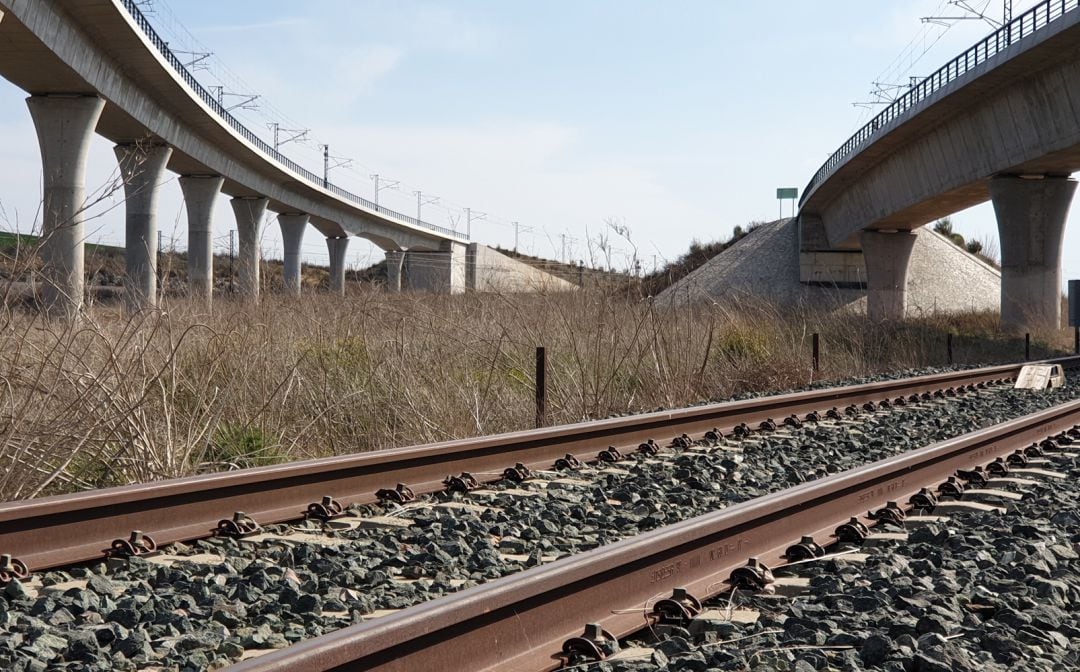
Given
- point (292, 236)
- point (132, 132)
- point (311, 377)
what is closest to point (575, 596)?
point (311, 377)

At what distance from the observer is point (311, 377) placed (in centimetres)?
970

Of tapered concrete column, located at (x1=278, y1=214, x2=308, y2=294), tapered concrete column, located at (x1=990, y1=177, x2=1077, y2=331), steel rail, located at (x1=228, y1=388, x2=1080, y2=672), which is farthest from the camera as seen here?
tapered concrete column, located at (x1=278, y1=214, x2=308, y2=294)

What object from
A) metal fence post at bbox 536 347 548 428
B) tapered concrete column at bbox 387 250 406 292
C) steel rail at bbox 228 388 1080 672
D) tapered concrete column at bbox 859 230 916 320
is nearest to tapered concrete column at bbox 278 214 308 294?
tapered concrete column at bbox 387 250 406 292

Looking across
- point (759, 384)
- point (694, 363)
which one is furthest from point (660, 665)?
point (759, 384)

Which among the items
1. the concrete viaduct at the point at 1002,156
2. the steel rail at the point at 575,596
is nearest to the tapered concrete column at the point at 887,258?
the concrete viaduct at the point at 1002,156

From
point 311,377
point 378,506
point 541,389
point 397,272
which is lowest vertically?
point 378,506

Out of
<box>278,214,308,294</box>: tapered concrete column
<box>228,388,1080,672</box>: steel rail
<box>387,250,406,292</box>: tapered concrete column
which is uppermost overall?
<box>278,214,308,294</box>: tapered concrete column

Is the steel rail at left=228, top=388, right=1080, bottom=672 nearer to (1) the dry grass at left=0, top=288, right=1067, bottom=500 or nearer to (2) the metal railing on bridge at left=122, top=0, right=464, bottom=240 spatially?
(1) the dry grass at left=0, top=288, right=1067, bottom=500

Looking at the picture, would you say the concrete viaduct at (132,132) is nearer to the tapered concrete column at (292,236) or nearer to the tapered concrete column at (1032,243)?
the tapered concrete column at (292,236)

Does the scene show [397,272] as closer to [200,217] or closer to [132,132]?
[132,132]

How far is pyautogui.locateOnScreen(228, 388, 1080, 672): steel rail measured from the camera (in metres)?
2.93

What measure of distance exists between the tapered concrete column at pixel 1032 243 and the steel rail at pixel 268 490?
29123 millimetres

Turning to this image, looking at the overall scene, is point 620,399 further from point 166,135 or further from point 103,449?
point 166,135

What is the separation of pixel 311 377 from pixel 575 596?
6353 millimetres
